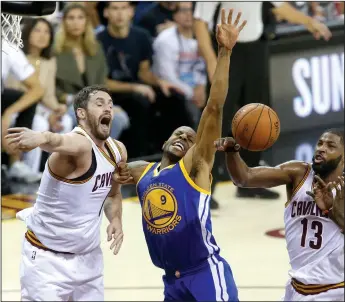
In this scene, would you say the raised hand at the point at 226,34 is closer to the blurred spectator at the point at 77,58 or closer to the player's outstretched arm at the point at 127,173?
the player's outstretched arm at the point at 127,173

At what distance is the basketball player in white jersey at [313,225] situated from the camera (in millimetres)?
6297

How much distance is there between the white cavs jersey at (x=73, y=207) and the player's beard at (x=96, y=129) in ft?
0.20

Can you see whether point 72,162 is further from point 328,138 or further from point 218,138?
point 328,138

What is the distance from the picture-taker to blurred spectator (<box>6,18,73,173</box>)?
10.9 metres

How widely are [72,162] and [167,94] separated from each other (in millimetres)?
5654

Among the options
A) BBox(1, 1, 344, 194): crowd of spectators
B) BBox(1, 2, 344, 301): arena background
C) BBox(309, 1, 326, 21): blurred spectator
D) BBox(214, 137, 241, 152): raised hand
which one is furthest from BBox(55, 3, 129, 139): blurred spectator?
BBox(214, 137, 241, 152): raised hand

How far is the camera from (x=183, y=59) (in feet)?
38.8

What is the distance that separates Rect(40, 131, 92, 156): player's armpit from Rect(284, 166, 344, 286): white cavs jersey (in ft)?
4.41

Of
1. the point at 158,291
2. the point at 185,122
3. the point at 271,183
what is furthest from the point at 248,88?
the point at 271,183

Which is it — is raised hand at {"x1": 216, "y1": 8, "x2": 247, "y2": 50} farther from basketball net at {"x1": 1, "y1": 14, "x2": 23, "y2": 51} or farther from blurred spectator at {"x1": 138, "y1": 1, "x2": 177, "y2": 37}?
blurred spectator at {"x1": 138, "y1": 1, "x2": 177, "y2": 37}

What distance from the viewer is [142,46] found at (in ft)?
38.3

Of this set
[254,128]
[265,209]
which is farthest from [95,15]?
[254,128]

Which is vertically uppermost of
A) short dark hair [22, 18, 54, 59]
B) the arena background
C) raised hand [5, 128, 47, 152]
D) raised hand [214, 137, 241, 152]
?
short dark hair [22, 18, 54, 59]

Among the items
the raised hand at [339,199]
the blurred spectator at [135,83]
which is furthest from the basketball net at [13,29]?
the blurred spectator at [135,83]
